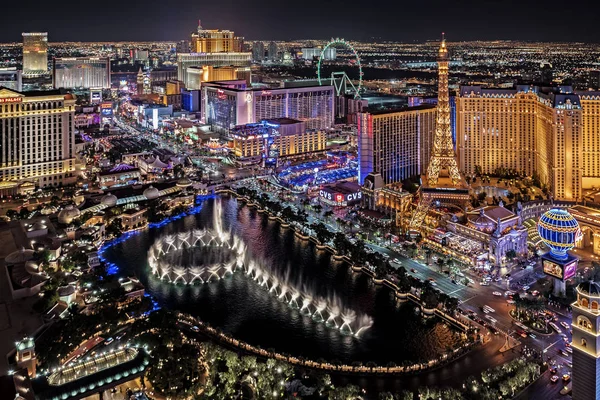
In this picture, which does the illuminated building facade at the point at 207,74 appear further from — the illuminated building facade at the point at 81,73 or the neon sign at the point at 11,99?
the neon sign at the point at 11,99

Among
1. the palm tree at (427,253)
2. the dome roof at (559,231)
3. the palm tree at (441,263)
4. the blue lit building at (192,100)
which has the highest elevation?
the blue lit building at (192,100)

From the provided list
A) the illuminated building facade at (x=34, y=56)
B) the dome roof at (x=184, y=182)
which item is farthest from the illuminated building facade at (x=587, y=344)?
the illuminated building facade at (x=34, y=56)

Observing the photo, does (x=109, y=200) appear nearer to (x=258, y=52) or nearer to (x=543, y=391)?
(x=543, y=391)

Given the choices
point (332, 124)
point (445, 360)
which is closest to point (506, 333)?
point (445, 360)

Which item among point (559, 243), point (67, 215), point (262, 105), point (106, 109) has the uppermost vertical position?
point (106, 109)

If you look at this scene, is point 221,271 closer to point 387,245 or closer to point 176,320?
point 176,320

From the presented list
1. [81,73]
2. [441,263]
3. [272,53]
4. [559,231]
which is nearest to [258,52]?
[272,53]

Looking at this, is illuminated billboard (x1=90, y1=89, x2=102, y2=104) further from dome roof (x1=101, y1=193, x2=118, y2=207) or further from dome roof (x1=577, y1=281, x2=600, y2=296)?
dome roof (x1=577, y1=281, x2=600, y2=296)
